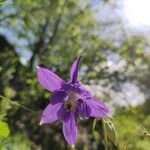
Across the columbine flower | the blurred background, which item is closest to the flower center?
the columbine flower

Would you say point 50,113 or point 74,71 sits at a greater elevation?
point 74,71

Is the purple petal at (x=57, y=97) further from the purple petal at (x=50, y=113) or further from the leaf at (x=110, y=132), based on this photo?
the leaf at (x=110, y=132)

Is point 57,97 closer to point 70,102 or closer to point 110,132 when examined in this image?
point 70,102

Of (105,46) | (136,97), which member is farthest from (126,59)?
(136,97)

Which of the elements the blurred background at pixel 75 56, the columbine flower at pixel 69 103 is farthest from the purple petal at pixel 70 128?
the blurred background at pixel 75 56

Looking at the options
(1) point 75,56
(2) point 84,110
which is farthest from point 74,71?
(1) point 75,56

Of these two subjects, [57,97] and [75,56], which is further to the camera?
[75,56]

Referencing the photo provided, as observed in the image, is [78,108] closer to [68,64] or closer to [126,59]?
[68,64]
